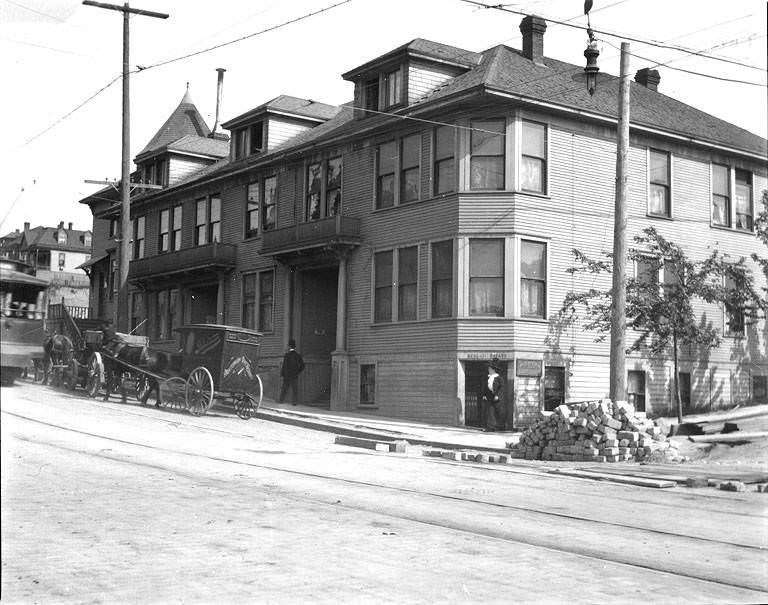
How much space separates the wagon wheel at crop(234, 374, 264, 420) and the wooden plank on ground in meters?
7.16

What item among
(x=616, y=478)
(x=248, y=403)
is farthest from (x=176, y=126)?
(x=248, y=403)

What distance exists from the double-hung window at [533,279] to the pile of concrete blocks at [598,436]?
24.1 feet

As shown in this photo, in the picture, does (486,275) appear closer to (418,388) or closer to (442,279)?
(442,279)

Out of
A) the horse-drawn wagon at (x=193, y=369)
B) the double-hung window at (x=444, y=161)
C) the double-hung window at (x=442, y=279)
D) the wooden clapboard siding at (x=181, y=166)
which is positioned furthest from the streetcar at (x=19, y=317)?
the double-hung window at (x=444, y=161)

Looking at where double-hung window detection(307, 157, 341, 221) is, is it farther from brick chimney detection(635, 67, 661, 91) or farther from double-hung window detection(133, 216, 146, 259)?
double-hung window detection(133, 216, 146, 259)

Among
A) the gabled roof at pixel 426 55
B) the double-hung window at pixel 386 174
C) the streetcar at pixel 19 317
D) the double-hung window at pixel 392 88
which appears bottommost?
the streetcar at pixel 19 317

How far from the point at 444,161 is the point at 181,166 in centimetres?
1444

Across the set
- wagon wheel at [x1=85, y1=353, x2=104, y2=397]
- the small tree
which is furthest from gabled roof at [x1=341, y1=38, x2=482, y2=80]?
wagon wheel at [x1=85, y1=353, x2=104, y2=397]

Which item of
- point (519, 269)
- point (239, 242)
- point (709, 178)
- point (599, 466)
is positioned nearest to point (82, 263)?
point (599, 466)

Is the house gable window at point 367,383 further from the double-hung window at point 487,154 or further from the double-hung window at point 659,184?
the double-hung window at point 659,184

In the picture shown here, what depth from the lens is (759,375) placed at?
27.0 metres

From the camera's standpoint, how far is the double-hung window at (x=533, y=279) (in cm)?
2459

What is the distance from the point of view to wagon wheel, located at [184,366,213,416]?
16742 millimetres

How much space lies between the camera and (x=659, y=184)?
26.6 m
